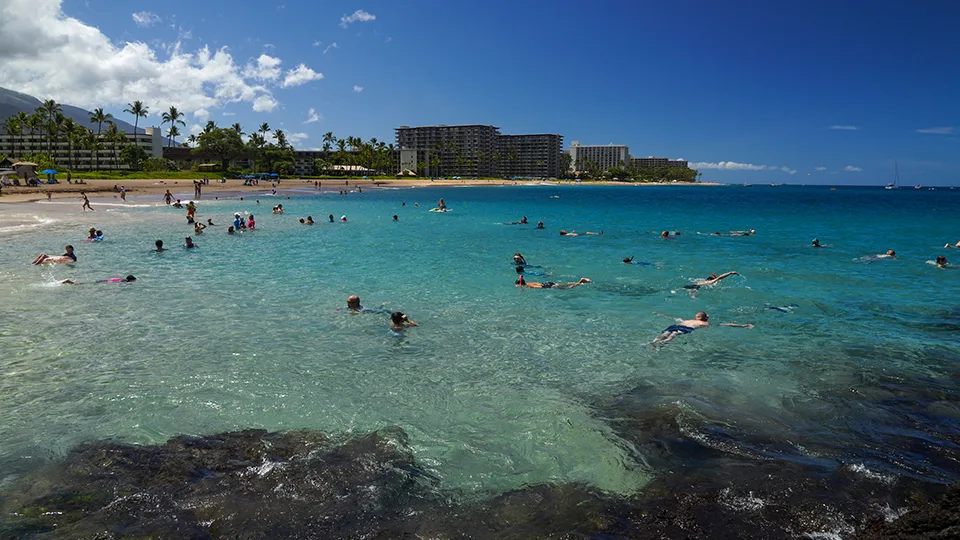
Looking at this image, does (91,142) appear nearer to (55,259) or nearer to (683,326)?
(55,259)

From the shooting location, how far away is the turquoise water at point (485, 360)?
27.2ft

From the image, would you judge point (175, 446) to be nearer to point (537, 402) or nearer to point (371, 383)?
point (371, 383)

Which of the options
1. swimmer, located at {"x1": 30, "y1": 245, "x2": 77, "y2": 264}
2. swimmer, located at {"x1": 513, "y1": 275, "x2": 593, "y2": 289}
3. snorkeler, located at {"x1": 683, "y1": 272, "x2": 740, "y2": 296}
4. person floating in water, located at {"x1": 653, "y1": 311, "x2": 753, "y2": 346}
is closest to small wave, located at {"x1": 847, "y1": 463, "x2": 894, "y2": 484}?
person floating in water, located at {"x1": 653, "y1": 311, "x2": 753, "y2": 346}

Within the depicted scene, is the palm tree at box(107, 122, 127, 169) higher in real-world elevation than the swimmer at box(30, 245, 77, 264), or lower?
higher

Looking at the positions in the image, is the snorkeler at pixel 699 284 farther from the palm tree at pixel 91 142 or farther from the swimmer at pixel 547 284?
the palm tree at pixel 91 142

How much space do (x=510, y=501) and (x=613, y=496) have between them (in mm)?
1312

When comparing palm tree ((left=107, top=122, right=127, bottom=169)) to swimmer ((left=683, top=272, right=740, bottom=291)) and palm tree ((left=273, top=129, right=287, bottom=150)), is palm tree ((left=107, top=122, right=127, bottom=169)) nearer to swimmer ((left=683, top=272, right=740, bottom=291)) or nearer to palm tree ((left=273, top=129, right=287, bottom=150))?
palm tree ((left=273, top=129, right=287, bottom=150))

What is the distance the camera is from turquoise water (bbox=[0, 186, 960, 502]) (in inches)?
326

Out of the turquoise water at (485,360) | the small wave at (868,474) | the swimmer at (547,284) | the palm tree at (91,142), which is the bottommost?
the small wave at (868,474)

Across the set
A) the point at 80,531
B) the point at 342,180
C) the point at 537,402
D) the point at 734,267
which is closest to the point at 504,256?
the point at 734,267

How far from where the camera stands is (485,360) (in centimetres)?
1213

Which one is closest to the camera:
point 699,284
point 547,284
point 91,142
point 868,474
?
point 868,474

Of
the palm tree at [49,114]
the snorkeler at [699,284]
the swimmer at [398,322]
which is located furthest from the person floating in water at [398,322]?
the palm tree at [49,114]

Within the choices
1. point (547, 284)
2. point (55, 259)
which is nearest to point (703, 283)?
point (547, 284)
